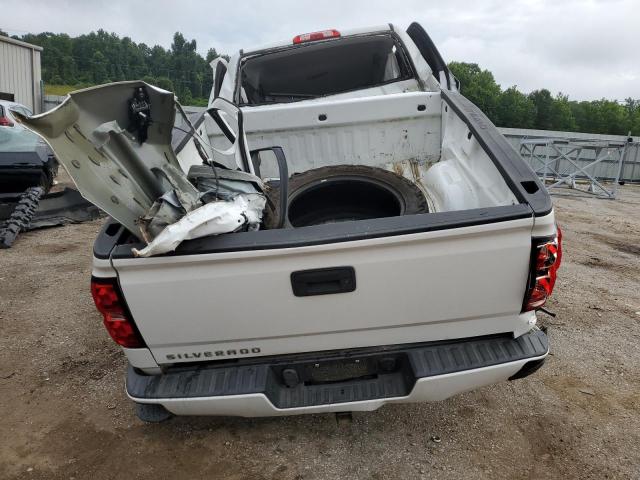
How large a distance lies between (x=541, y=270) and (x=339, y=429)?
142 centimetres

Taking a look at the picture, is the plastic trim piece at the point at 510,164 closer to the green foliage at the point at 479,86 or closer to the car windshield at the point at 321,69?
the car windshield at the point at 321,69

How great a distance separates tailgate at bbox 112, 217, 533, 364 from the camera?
71.1 inches

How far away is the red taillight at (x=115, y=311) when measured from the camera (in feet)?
6.08

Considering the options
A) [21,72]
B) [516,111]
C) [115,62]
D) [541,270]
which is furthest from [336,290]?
[115,62]

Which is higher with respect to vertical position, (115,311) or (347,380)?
(115,311)

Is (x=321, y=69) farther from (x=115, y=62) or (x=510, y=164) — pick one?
(x=115, y=62)

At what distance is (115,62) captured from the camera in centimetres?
6106

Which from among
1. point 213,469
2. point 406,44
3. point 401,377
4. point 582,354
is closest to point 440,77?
point 406,44

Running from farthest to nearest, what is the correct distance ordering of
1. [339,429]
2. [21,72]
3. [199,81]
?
[199,81] → [21,72] → [339,429]

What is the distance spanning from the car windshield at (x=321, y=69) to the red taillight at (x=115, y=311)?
2.92 meters

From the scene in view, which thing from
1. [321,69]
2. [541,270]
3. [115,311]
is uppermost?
[321,69]

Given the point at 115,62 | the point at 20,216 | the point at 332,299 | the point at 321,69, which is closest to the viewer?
the point at 332,299

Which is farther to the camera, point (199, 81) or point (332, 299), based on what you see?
point (199, 81)

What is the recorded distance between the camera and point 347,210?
312cm
